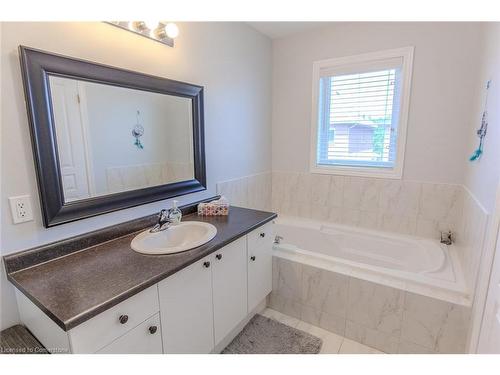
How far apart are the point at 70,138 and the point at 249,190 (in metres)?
1.71

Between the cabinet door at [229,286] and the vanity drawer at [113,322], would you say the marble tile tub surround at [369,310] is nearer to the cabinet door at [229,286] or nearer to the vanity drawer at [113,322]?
the cabinet door at [229,286]

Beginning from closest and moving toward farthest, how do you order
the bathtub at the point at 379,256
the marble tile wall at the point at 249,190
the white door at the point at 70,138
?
the white door at the point at 70,138
the bathtub at the point at 379,256
the marble tile wall at the point at 249,190

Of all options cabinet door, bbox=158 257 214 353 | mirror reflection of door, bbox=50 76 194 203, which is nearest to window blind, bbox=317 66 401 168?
mirror reflection of door, bbox=50 76 194 203

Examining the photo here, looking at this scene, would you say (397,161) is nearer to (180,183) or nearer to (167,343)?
(180,183)

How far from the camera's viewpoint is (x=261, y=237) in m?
1.88

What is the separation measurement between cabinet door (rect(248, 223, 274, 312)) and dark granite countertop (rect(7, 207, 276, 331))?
32 centimetres

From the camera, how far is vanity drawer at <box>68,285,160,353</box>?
2.91 feet

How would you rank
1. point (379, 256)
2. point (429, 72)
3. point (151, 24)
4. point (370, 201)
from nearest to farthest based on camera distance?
point (151, 24), point (429, 72), point (379, 256), point (370, 201)

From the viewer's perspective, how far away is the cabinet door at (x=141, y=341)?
1.00m

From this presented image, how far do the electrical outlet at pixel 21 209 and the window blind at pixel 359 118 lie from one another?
2458 millimetres

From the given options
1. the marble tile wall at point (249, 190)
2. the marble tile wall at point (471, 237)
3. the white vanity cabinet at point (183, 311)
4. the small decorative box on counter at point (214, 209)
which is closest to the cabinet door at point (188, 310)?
the white vanity cabinet at point (183, 311)

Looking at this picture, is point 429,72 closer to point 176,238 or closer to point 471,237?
point 471,237

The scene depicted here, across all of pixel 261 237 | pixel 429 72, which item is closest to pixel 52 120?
pixel 261 237
